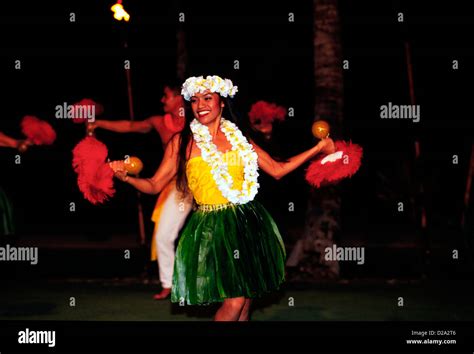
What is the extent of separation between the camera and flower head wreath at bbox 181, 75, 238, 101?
5.58 metres

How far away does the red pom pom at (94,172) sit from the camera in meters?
5.33

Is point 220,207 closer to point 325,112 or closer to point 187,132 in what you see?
point 187,132

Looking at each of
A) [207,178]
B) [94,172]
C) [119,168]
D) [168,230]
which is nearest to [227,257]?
[207,178]

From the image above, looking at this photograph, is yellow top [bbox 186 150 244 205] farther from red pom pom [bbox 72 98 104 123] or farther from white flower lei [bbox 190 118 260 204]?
red pom pom [bbox 72 98 104 123]

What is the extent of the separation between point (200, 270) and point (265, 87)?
44.6 ft

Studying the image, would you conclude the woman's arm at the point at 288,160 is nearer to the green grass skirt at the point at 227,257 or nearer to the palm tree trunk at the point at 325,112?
the green grass skirt at the point at 227,257

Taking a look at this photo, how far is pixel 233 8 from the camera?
54.0ft

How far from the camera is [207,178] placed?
18.1 feet

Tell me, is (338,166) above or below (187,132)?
below

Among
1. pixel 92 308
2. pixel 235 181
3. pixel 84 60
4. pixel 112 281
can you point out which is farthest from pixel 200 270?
pixel 84 60

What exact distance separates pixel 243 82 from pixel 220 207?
12.8 meters

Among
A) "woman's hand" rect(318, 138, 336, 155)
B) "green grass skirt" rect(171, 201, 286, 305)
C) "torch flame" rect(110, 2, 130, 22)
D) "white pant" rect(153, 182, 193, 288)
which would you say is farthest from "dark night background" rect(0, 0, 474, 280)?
"green grass skirt" rect(171, 201, 286, 305)

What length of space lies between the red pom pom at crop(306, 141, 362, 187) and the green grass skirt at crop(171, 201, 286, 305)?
48 cm

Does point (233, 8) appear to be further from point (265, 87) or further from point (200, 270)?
point (200, 270)
